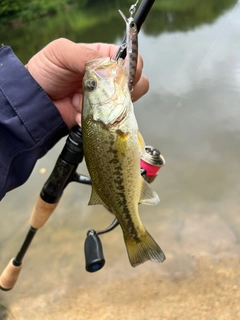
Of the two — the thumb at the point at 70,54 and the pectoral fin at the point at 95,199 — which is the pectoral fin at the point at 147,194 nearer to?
the pectoral fin at the point at 95,199

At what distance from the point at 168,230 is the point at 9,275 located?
66.8 inches

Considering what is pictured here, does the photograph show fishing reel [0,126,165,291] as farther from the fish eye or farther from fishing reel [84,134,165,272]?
the fish eye

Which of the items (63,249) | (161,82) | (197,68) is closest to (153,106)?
(161,82)

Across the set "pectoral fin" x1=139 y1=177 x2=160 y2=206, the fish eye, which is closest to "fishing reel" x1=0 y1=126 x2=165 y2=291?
"pectoral fin" x1=139 y1=177 x2=160 y2=206

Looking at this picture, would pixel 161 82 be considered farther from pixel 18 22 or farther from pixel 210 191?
pixel 18 22

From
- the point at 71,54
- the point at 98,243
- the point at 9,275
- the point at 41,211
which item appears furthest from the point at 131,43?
the point at 9,275

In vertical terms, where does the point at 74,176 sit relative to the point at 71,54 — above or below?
below

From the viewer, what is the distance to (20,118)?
4.64 ft

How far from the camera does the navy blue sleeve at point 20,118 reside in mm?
1407

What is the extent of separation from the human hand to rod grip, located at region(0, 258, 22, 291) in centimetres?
111

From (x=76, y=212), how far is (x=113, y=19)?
11752 millimetres

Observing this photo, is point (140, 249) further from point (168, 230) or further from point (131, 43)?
point (168, 230)

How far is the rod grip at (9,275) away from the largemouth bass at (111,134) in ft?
4.25

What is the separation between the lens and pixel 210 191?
387 cm
